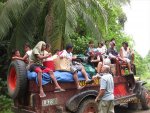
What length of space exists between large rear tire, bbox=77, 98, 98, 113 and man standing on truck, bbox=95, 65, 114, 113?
77cm

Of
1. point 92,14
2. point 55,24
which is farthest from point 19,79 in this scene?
point 92,14

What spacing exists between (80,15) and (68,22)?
169 cm

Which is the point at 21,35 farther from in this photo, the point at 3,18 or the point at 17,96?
the point at 17,96

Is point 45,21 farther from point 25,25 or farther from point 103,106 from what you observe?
point 103,106

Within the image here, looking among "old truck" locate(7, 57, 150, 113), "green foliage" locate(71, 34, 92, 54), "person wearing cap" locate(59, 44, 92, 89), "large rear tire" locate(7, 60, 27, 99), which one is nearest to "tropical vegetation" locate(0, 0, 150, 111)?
"green foliage" locate(71, 34, 92, 54)

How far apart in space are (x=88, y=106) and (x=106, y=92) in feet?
4.01

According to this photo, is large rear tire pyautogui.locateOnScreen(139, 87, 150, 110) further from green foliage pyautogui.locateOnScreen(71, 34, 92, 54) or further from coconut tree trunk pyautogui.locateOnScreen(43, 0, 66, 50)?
green foliage pyautogui.locateOnScreen(71, 34, 92, 54)

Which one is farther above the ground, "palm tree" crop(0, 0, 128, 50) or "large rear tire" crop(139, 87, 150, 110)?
"palm tree" crop(0, 0, 128, 50)

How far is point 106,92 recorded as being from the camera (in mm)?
7406

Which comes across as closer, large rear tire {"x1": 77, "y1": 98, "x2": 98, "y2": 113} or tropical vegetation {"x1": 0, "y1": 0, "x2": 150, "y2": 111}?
large rear tire {"x1": 77, "y1": 98, "x2": 98, "y2": 113}

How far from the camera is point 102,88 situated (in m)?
7.29

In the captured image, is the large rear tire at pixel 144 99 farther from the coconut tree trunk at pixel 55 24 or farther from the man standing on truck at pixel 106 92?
the coconut tree trunk at pixel 55 24

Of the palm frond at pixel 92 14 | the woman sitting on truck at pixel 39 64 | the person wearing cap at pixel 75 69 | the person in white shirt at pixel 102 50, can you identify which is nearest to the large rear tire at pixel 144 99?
the person in white shirt at pixel 102 50

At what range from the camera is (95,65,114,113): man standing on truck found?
7309mm
